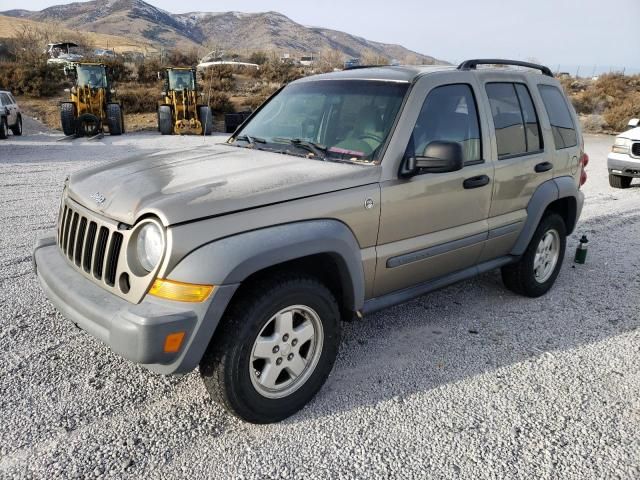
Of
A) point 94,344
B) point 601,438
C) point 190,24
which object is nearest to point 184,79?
point 94,344

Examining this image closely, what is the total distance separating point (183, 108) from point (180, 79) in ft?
3.56

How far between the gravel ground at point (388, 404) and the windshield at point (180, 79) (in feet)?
52.2

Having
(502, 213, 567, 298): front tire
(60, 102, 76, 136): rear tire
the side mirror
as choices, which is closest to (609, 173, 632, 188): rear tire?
(502, 213, 567, 298): front tire

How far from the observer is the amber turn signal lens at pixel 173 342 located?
2.33 m

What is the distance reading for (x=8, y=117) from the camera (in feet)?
54.2

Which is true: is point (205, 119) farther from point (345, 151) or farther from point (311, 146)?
point (345, 151)

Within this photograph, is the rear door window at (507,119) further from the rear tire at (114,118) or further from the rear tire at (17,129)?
the rear tire at (17,129)

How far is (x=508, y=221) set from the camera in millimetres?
4094

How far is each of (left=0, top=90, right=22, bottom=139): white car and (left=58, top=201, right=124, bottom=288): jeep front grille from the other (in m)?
15.3

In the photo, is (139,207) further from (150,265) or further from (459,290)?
(459,290)

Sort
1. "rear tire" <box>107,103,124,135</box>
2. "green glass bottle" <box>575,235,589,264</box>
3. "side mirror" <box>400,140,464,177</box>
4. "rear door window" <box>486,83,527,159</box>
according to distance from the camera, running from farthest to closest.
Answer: "rear tire" <box>107,103,124,135</box> → "green glass bottle" <box>575,235,589,264</box> → "rear door window" <box>486,83,527,159</box> → "side mirror" <box>400,140,464,177</box>

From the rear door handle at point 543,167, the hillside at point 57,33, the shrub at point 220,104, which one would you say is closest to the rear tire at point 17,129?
the shrub at point 220,104

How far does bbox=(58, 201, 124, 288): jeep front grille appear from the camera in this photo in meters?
2.61

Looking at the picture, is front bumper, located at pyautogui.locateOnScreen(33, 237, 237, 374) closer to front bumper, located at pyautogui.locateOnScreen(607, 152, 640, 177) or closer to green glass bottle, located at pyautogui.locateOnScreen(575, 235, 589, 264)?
green glass bottle, located at pyautogui.locateOnScreen(575, 235, 589, 264)
